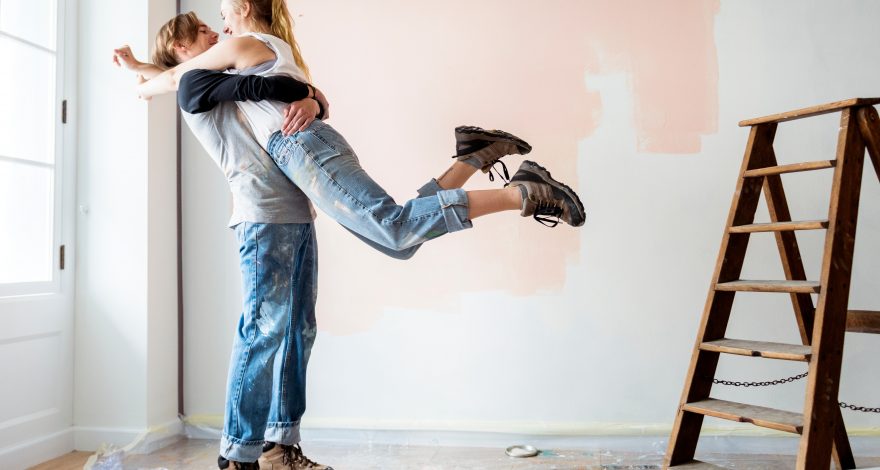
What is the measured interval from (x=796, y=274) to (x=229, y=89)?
6.31ft

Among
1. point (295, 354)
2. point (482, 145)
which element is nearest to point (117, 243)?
point (295, 354)

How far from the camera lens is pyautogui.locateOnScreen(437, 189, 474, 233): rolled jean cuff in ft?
5.77

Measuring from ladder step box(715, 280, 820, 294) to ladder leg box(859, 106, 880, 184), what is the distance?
1.50 ft

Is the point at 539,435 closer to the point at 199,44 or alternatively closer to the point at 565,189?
the point at 565,189

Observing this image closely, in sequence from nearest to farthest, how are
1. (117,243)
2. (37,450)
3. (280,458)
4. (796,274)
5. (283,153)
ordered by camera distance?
(283,153), (280,458), (796,274), (37,450), (117,243)

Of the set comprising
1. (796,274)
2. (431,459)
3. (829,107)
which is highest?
(829,107)

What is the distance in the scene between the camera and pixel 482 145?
2.14 metres

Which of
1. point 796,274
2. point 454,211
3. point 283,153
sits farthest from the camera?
point 796,274

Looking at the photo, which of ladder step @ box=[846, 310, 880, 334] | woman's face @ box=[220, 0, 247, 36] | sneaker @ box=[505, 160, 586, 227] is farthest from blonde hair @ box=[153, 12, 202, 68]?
ladder step @ box=[846, 310, 880, 334]

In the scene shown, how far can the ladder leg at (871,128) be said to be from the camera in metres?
2.04

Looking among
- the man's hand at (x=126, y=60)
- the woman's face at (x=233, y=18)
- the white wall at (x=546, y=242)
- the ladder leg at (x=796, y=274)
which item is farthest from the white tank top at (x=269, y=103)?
the ladder leg at (x=796, y=274)

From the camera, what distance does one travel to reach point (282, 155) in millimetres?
1861

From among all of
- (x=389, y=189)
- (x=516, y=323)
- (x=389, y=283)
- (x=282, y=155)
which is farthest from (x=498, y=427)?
(x=282, y=155)

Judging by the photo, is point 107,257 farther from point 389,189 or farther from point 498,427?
point 498,427
